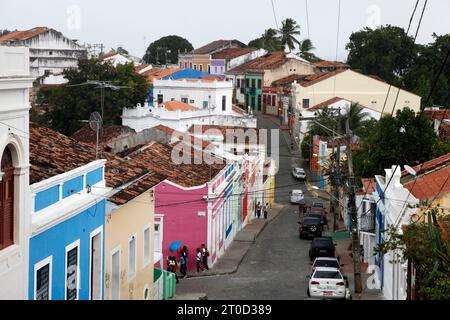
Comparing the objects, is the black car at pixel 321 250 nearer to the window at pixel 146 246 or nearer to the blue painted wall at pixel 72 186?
the window at pixel 146 246

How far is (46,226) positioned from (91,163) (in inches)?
121

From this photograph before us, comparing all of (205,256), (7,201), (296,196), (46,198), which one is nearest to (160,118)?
(296,196)

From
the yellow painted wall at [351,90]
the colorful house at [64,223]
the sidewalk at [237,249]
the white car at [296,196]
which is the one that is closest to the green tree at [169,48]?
the yellow painted wall at [351,90]

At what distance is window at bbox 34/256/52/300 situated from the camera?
46.1ft

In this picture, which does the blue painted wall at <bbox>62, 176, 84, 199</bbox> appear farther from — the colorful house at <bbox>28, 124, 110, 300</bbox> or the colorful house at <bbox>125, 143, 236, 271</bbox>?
the colorful house at <bbox>125, 143, 236, 271</bbox>

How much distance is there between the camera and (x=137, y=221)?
2041cm

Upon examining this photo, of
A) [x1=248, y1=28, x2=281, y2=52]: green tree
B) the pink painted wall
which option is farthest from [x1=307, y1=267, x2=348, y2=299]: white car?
[x1=248, y1=28, x2=281, y2=52]: green tree

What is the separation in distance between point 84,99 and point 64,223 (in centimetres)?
4517

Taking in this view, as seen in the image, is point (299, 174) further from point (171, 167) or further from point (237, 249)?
point (171, 167)

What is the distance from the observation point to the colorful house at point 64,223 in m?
14.2

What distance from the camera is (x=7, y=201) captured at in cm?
1284

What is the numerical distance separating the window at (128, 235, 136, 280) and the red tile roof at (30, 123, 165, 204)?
107cm

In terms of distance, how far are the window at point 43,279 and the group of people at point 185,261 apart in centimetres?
1312

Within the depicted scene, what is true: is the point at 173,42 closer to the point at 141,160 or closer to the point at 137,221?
the point at 141,160
